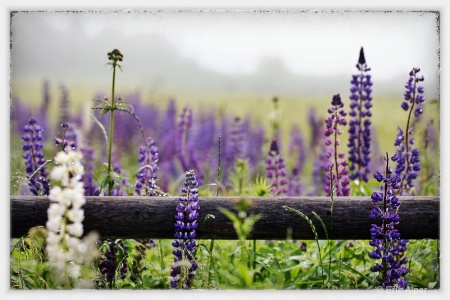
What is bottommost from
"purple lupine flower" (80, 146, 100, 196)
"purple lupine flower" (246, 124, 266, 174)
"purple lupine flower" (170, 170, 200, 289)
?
"purple lupine flower" (170, 170, 200, 289)

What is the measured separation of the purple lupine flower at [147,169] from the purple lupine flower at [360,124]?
48.2 inches

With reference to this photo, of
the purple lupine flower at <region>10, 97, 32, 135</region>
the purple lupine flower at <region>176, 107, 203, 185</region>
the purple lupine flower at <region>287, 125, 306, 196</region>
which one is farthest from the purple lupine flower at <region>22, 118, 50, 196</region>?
the purple lupine flower at <region>287, 125, 306, 196</region>

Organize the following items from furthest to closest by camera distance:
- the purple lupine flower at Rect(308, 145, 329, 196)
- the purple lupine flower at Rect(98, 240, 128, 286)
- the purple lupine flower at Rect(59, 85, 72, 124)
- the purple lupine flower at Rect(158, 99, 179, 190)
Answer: the purple lupine flower at Rect(158, 99, 179, 190)
the purple lupine flower at Rect(308, 145, 329, 196)
the purple lupine flower at Rect(59, 85, 72, 124)
the purple lupine flower at Rect(98, 240, 128, 286)

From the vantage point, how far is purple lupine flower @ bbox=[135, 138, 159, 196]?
4.02 meters

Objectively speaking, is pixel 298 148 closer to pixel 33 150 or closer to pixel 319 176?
pixel 319 176

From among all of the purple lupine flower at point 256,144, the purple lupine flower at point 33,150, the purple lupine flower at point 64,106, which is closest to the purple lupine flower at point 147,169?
the purple lupine flower at point 33,150

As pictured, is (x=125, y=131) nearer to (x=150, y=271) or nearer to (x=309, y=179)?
(x=309, y=179)

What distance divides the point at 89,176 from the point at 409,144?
197 cm

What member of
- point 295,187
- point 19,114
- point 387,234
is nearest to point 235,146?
point 295,187

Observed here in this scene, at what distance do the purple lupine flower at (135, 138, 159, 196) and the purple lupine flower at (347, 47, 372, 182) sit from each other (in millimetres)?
1224

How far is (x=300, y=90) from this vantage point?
4.51 meters

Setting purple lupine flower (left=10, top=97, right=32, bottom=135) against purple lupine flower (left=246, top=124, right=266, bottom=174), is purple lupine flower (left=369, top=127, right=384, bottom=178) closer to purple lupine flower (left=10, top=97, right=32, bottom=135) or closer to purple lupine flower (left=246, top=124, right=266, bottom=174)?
purple lupine flower (left=246, top=124, right=266, bottom=174)

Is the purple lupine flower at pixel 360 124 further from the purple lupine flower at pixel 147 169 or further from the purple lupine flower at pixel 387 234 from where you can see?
the purple lupine flower at pixel 147 169

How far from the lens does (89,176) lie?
4348 millimetres
